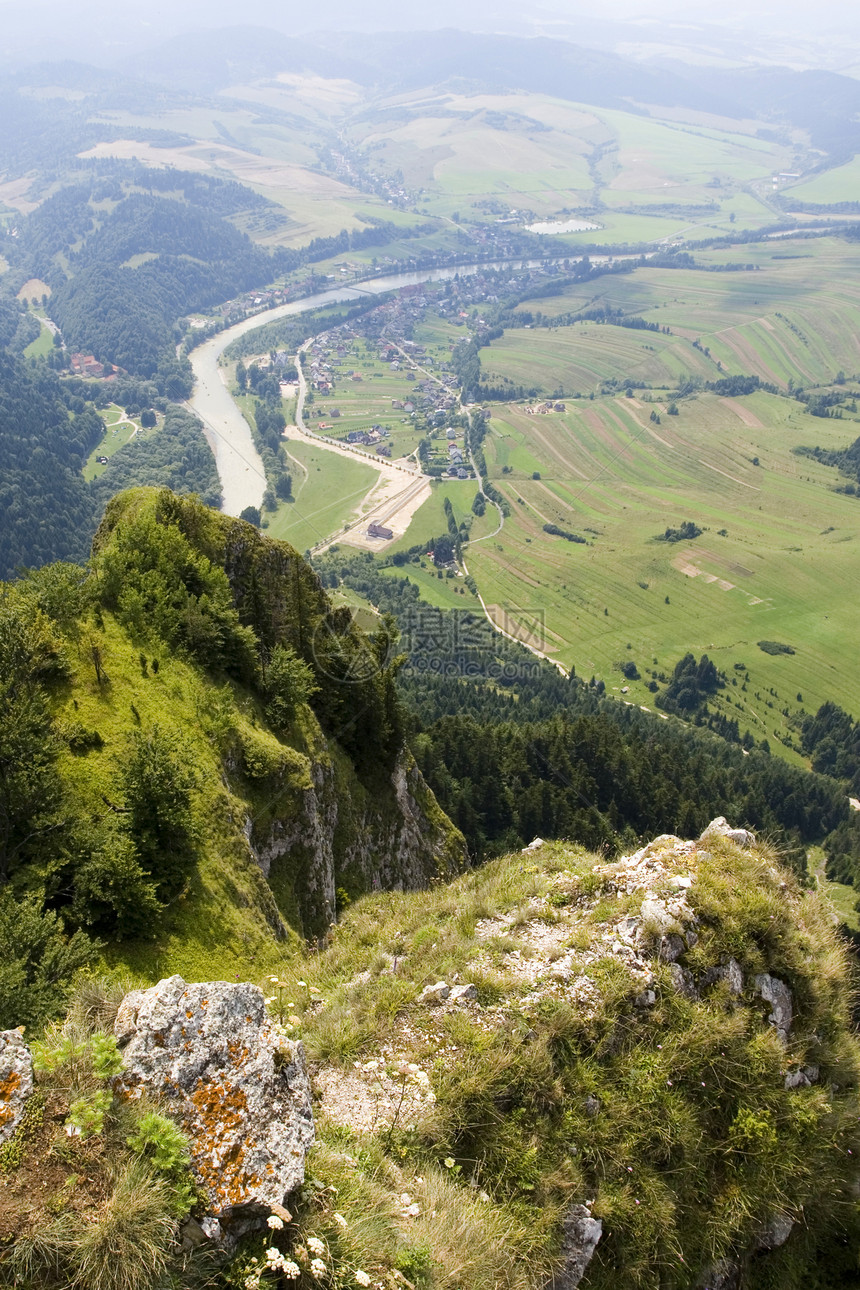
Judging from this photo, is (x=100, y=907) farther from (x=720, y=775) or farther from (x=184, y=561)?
(x=720, y=775)

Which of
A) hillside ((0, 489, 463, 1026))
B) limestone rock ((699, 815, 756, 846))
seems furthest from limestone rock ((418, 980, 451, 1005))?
limestone rock ((699, 815, 756, 846))

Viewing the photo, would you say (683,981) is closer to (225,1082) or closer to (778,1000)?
(778,1000)

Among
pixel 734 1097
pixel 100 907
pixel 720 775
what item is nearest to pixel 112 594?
pixel 100 907

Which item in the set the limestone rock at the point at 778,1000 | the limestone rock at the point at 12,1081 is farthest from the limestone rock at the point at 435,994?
the limestone rock at the point at 12,1081

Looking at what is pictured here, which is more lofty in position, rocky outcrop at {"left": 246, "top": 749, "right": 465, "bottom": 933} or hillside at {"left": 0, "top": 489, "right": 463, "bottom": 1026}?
hillside at {"left": 0, "top": 489, "right": 463, "bottom": 1026}

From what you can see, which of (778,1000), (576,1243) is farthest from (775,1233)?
(576,1243)

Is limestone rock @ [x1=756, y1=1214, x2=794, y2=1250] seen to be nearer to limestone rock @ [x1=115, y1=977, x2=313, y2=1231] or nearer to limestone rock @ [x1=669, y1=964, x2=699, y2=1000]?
limestone rock @ [x1=669, y1=964, x2=699, y2=1000]
